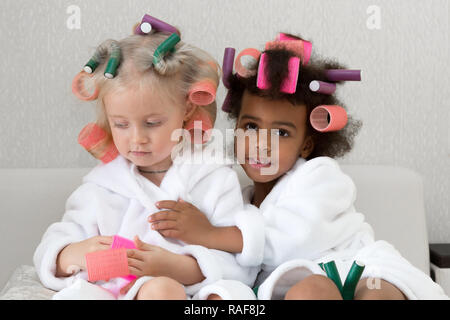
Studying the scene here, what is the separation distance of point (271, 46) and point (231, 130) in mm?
262

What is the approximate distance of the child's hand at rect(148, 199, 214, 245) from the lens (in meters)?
1.06

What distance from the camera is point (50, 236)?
1099 millimetres

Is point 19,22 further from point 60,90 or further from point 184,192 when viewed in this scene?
point 184,192

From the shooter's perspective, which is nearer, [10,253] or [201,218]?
[201,218]

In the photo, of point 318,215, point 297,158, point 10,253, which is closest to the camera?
point 318,215

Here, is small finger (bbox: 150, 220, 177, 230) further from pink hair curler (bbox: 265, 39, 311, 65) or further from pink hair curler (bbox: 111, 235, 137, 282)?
pink hair curler (bbox: 265, 39, 311, 65)

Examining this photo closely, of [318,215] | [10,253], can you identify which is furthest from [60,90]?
[318,215]

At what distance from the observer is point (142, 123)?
3.51ft

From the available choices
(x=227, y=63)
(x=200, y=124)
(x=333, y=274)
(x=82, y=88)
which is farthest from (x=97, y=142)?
(x=333, y=274)

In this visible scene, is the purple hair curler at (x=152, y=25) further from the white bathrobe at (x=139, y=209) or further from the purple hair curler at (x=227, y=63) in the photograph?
the white bathrobe at (x=139, y=209)

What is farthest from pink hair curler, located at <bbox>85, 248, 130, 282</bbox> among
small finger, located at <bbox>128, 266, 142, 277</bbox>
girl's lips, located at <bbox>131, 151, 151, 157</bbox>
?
girl's lips, located at <bbox>131, 151, 151, 157</bbox>
